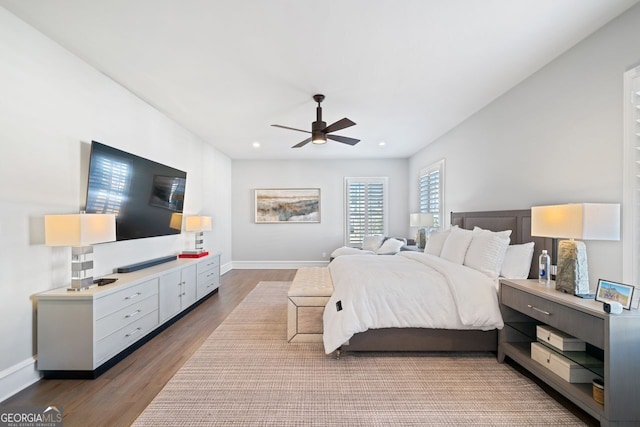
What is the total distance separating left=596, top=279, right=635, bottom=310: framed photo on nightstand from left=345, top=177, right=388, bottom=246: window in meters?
5.38

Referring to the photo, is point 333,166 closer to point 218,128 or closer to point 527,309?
point 218,128

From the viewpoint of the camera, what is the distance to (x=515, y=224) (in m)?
3.18

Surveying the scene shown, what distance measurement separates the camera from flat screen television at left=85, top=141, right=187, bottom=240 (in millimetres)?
2859

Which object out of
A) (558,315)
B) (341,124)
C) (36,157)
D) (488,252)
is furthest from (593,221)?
(36,157)

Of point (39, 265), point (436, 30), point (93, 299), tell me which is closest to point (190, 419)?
point (93, 299)

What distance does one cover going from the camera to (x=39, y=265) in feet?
7.77

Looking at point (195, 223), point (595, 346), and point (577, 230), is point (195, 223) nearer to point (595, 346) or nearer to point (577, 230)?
point (577, 230)

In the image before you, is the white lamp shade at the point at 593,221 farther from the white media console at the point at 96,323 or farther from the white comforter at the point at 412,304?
the white media console at the point at 96,323

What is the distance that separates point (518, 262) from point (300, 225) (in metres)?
5.17

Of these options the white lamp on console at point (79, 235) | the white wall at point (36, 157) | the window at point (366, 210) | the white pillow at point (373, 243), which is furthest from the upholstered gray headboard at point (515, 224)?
the white wall at point (36, 157)

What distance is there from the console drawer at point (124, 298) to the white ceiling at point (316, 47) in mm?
2215

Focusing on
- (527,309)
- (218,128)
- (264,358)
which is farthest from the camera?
(218,128)

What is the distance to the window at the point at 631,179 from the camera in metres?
2.03

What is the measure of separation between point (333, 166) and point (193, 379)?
5737mm
